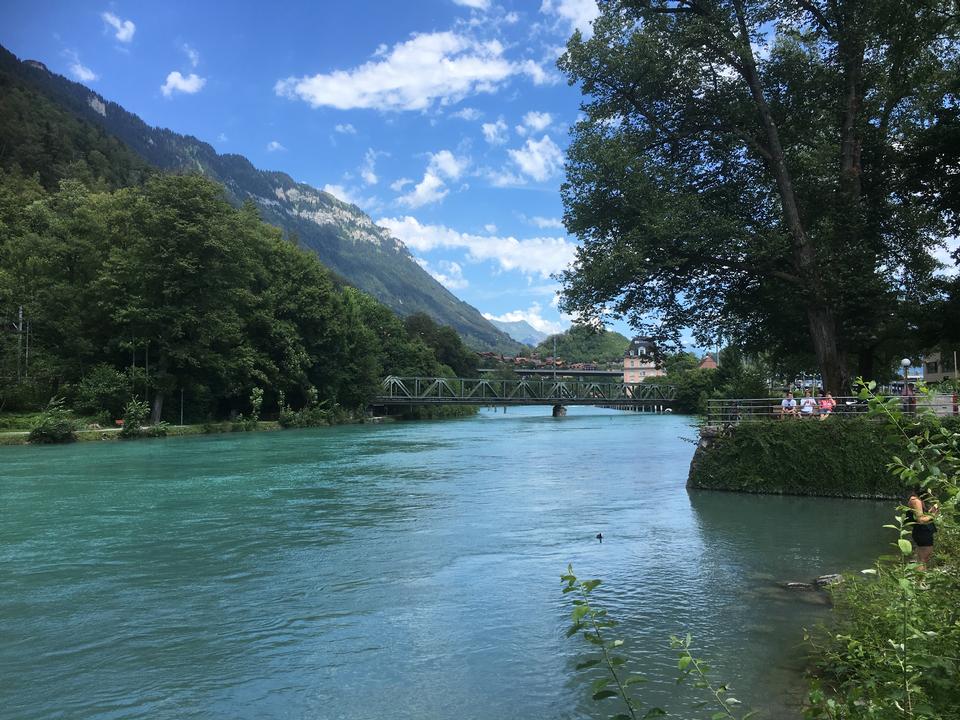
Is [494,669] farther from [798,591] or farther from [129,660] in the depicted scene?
[798,591]

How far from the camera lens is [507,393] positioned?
10544 centimetres

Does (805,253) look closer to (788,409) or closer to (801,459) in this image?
(788,409)

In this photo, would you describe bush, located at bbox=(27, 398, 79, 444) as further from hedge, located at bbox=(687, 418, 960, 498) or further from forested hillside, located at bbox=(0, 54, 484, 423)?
hedge, located at bbox=(687, 418, 960, 498)

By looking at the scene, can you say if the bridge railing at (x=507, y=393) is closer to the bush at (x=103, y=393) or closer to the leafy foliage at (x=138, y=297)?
the leafy foliage at (x=138, y=297)

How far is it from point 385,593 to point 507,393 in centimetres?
9558

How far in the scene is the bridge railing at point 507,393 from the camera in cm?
8400

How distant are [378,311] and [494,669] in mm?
94427

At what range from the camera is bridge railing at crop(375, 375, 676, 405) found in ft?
276

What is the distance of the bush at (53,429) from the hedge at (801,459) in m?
34.9

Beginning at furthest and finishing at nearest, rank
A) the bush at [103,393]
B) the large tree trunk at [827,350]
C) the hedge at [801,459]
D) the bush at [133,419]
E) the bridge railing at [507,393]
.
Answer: the bridge railing at [507,393], the bush at [103,393], the bush at [133,419], the large tree trunk at [827,350], the hedge at [801,459]

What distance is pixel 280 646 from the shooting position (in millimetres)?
7930

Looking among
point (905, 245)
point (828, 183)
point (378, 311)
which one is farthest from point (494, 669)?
point (378, 311)

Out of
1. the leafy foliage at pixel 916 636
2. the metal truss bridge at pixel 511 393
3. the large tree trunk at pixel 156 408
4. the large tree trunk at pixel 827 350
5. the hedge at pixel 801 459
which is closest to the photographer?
the leafy foliage at pixel 916 636

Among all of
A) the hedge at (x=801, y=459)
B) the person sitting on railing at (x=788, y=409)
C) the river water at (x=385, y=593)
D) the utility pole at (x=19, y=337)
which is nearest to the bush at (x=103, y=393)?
the utility pole at (x=19, y=337)
